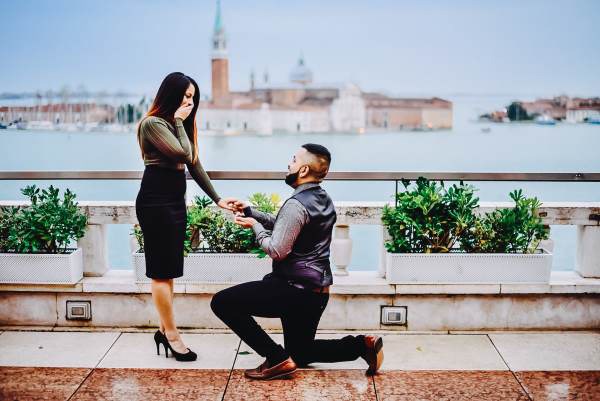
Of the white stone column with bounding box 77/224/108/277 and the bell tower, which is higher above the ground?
the bell tower

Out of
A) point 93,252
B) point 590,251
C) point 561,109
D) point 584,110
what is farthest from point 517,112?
point 93,252

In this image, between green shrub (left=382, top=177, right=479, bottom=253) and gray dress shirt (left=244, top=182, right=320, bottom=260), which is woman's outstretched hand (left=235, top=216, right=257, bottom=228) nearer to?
gray dress shirt (left=244, top=182, right=320, bottom=260)

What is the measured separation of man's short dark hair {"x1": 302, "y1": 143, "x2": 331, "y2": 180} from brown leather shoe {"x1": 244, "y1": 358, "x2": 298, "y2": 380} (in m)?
0.94

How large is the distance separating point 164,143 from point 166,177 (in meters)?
0.20

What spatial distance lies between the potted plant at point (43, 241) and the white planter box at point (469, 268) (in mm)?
1903

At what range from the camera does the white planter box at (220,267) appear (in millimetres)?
3828

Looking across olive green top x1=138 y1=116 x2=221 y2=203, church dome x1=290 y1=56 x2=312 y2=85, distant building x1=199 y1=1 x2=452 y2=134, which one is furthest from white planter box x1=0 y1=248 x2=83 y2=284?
church dome x1=290 y1=56 x2=312 y2=85

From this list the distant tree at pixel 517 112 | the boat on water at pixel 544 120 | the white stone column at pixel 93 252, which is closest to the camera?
the white stone column at pixel 93 252

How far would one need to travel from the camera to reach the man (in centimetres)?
297

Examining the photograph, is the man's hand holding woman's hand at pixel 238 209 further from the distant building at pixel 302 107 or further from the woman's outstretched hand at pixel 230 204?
the distant building at pixel 302 107

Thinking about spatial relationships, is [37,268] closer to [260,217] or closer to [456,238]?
[260,217]

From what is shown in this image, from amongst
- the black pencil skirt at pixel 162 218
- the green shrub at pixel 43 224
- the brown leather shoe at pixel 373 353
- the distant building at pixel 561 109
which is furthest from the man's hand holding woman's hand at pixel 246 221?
the distant building at pixel 561 109

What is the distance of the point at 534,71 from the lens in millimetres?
29469

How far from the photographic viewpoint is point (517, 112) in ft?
28.4
